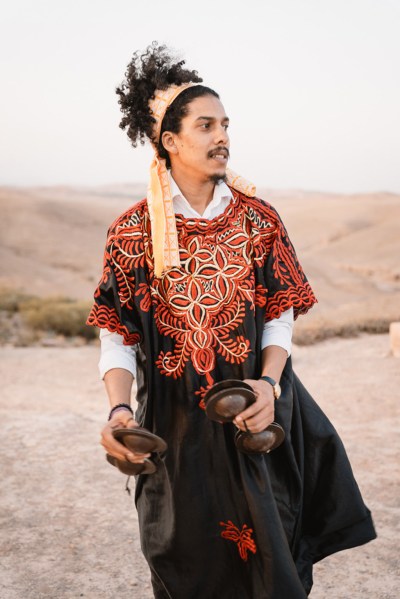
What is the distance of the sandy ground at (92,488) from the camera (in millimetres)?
3586

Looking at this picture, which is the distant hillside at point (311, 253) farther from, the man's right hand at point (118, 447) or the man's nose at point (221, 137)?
the man's right hand at point (118, 447)

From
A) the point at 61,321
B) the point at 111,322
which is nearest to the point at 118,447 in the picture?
the point at 111,322

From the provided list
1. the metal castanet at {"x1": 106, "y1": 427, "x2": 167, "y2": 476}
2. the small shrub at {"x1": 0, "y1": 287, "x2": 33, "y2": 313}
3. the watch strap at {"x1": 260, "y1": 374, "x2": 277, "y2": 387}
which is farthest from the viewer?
the small shrub at {"x1": 0, "y1": 287, "x2": 33, "y2": 313}

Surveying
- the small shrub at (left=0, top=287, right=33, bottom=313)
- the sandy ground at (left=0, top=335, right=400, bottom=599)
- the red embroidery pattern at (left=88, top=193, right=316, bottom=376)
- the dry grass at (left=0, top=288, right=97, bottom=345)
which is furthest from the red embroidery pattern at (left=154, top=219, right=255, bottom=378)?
the small shrub at (left=0, top=287, right=33, bottom=313)

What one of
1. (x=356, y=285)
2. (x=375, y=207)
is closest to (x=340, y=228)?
(x=375, y=207)

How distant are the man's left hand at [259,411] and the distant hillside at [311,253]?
898 centimetres

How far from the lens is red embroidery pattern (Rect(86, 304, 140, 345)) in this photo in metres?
2.37

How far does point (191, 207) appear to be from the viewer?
2.46 meters

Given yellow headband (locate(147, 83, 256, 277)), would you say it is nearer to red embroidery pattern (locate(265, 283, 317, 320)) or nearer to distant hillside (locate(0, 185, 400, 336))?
red embroidery pattern (locate(265, 283, 317, 320))

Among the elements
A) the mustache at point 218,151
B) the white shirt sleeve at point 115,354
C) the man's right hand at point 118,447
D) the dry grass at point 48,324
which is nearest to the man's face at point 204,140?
the mustache at point 218,151

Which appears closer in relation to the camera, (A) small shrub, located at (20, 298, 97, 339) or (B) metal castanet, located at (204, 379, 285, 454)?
(B) metal castanet, located at (204, 379, 285, 454)

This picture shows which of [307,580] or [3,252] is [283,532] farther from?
[3,252]

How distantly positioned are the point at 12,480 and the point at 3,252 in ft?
98.3

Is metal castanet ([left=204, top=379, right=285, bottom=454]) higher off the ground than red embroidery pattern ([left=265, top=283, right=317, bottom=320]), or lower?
Result: lower
